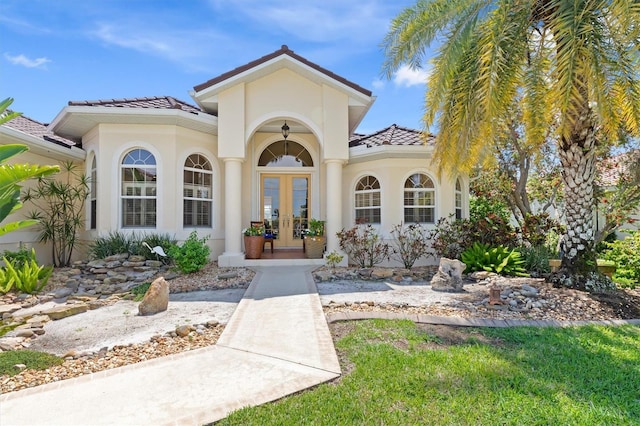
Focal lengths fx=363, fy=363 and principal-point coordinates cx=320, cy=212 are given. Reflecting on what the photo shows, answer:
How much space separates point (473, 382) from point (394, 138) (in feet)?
35.3

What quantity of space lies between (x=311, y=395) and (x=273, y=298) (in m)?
4.09

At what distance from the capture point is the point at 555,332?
560 cm

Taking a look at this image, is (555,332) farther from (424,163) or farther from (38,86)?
(38,86)

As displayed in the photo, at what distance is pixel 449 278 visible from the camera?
8.91m

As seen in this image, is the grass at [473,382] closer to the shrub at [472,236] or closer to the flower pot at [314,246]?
the shrub at [472,236]

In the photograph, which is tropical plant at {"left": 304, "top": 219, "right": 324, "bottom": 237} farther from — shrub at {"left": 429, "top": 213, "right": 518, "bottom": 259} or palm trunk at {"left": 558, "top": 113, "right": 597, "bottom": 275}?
palm trunk at {"left": 558, "top": 113, "right": 597, "bottom": 275}

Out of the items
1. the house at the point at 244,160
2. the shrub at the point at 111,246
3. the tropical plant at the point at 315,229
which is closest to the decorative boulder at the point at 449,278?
the house at the point at 244,160

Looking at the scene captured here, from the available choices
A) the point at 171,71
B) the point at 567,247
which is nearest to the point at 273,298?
the point at 567,247

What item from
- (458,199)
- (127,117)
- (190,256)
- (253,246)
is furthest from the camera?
(458,199)

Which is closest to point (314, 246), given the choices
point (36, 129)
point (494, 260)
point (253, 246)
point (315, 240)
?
point (315, 240)

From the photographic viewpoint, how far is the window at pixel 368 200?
44.0ft

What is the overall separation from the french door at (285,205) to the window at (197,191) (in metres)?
2.24

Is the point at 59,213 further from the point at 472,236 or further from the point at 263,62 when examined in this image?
the point at 472,236

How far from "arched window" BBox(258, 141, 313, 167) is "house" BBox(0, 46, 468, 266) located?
40mm
